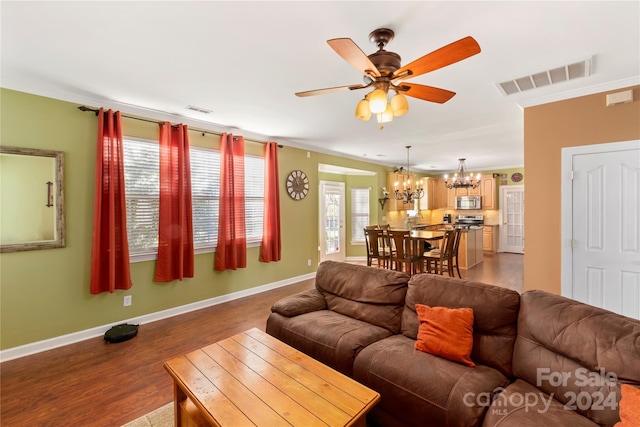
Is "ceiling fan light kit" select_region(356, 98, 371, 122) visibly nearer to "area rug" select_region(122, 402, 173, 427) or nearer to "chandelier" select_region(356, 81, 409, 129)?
"chandelier" select_region(356, 81, 409, 129)

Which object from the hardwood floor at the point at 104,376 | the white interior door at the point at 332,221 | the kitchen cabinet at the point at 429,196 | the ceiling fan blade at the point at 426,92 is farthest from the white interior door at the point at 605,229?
the kitchen cabinet at the point at 429,196

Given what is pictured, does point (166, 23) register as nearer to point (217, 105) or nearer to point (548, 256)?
point (217, 105)

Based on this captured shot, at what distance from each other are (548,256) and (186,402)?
3.84 metres

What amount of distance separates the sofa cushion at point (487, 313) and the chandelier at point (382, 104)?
1.34m

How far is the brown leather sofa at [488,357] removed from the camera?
51.8 inches

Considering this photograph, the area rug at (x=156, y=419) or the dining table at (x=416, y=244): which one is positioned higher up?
the dining table at (x=416, y=244)

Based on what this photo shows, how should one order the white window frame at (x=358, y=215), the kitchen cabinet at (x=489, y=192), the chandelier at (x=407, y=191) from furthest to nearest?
the kitchen cabinet at (x=489, y=192) → the white window frame at (x=358, y=215) → the chandelier at (x=407, y=191)

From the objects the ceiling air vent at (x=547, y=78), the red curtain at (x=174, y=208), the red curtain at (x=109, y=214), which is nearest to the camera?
the ceiling air vent at (x=547, y=78)

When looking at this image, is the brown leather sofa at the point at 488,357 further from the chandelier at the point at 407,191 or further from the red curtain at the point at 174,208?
the chandelier at the point at 407,191

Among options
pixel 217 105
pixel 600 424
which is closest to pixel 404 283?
pixel 600 424

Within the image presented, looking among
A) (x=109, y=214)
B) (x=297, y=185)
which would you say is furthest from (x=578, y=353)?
(x=297, y=185)

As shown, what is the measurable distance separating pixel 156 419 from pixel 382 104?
265cm

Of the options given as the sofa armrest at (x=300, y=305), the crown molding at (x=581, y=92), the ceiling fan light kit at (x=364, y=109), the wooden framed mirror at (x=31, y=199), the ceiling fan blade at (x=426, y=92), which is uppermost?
the crown molding at (x=581, y=92)

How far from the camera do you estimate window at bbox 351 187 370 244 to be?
7.70m
